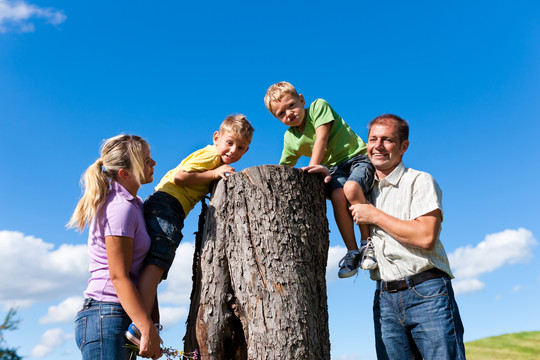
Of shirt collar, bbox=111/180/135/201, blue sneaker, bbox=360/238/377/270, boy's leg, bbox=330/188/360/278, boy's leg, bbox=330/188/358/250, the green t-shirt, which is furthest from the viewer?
the green t-shirt

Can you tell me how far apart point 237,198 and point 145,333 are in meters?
1.44

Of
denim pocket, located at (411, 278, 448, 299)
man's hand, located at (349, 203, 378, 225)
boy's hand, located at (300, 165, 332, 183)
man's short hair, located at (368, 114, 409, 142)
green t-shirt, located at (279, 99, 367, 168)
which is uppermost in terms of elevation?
green t-shirt, located at (279, 99, 367, 168)

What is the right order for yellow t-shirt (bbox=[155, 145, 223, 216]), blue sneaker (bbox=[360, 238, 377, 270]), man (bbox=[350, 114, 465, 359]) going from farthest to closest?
yellow t-shirt (bbox=[155, 145, 223, 216]) < blue sneaker (bbox=[360, 238, 377, 270]) < man (bbox=[350, 114, 465, 359])

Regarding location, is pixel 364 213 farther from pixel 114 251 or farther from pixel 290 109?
pixel 114 251

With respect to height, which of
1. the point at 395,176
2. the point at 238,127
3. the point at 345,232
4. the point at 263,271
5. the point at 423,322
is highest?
the point at 238,127

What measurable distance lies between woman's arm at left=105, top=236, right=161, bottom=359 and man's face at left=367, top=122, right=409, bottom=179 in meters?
2.26

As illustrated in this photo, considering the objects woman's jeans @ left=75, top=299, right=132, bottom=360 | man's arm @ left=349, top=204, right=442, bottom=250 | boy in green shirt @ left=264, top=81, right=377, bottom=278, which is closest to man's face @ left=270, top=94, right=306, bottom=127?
boy in green shirt @ left=264, top=81, right=377, bottom=278

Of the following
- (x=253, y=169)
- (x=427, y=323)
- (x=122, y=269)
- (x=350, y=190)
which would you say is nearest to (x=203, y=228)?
(x=253, y=169)

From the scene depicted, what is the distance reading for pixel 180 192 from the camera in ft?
14.5

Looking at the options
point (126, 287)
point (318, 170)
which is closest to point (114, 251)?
point (126, 287)

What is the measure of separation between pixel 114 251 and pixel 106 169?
81cm

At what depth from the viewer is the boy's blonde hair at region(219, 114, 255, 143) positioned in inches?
178

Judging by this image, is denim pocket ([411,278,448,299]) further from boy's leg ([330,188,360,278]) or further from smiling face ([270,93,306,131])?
smiling face ([270,93,306,131])

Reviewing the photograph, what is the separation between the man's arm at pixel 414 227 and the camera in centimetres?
354
